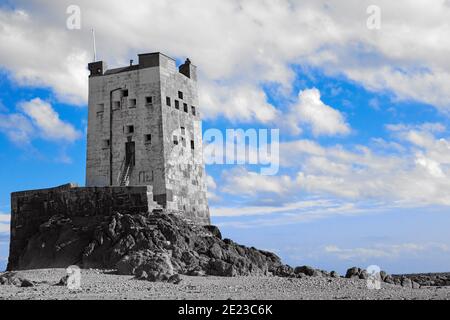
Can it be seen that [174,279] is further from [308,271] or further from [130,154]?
[130,154]

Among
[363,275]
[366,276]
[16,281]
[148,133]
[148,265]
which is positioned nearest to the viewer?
[16,281]

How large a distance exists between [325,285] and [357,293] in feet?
15.0

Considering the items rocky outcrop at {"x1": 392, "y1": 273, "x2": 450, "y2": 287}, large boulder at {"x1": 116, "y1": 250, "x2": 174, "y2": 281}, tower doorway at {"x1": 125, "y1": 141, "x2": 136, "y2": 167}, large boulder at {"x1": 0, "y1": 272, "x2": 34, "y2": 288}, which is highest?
tower doorway at {"x1": 125, "y1": 141, "x2": 136, "y2": 167}

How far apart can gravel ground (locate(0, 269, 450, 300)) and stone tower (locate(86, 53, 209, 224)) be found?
12.3 metres

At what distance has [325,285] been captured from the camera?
1152 inches

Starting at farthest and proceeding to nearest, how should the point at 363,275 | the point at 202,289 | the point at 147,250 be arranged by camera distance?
the point at 363,275 → the point at 147,250 → the point at 202,289

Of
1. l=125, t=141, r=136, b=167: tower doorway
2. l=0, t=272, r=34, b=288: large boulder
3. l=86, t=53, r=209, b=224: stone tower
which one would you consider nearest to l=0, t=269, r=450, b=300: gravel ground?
l=0, t=272, r=34, b=288: large boulder

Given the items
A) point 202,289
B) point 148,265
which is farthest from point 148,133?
point 202,289

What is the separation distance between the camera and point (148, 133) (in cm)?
4506

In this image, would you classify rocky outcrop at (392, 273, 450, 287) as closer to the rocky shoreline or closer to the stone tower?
the rocky shoreline

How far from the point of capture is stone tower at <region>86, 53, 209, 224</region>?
4475cm

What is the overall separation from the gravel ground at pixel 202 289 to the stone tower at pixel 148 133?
40.2 ft

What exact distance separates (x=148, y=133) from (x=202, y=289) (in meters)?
20.7

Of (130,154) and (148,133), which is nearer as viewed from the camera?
(148,133)
